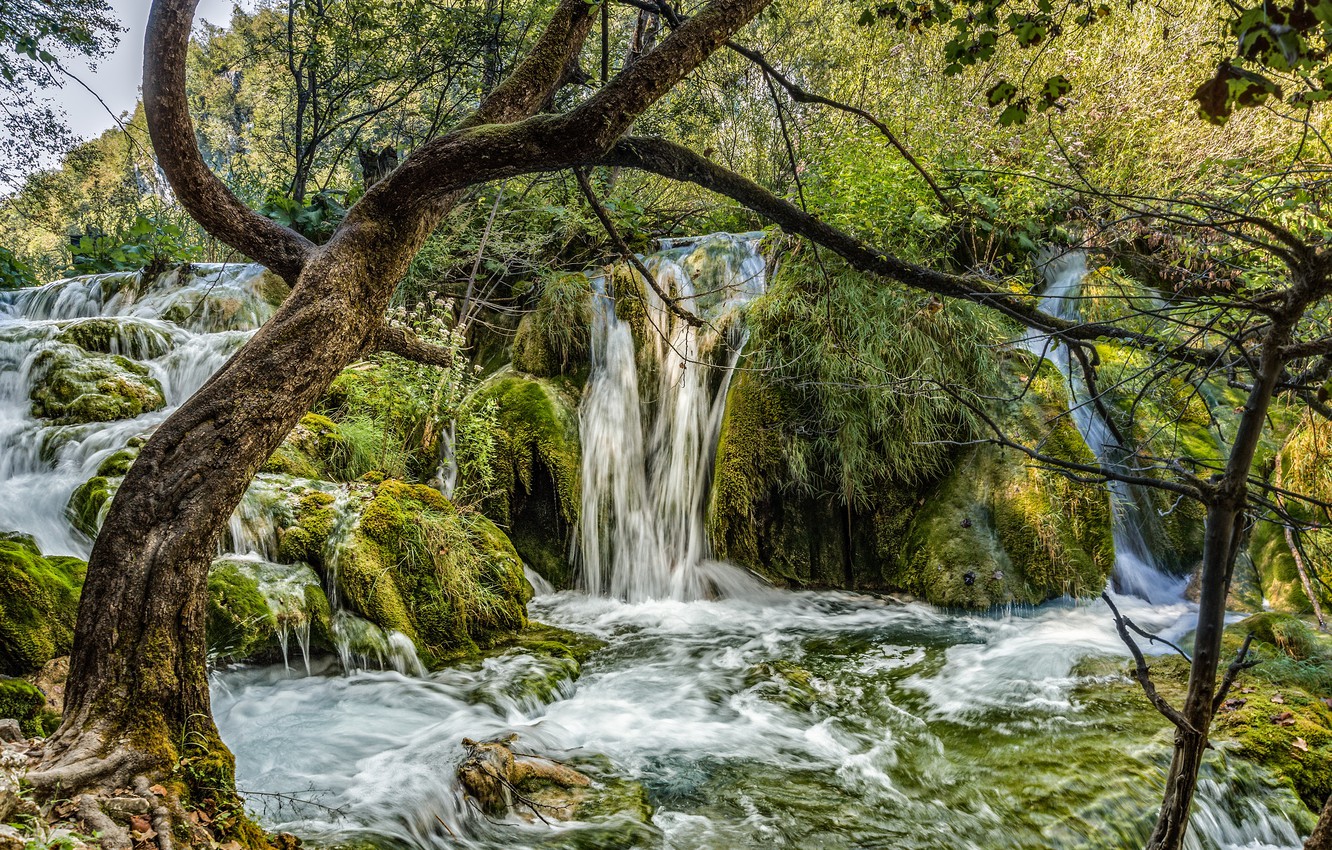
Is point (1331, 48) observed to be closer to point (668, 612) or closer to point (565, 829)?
point (565, 829)

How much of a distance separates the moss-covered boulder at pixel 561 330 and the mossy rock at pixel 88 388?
12.9ft

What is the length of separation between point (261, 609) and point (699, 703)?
2940 mm

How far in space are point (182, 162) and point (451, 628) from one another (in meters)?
3.67

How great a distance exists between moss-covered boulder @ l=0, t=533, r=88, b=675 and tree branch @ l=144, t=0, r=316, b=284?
2137 millimetres

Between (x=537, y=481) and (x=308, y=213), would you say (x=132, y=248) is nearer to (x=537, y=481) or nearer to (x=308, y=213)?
(x=308, y=213)

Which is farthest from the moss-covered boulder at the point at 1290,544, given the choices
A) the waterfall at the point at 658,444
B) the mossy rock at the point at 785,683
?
the waterfall at the point at 658,444

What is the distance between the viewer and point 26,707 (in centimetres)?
280

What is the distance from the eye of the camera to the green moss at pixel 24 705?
107 inches

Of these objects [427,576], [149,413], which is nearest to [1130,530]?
[427,576]

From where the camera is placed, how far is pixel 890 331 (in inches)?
257

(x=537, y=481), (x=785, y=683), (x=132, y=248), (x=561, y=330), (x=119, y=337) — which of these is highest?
(x=132, y=248)

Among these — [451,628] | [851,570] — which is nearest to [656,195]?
[851,570]

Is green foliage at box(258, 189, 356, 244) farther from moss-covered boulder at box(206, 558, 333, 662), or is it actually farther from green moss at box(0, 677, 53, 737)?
green moss at box(0, 677, 53, 737)

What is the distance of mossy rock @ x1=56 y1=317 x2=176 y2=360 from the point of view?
8141 millimetres
